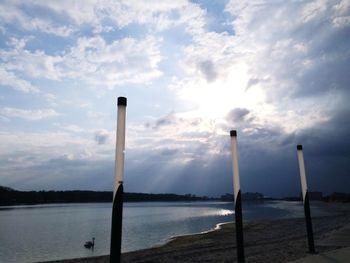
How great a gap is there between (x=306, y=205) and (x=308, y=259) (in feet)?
7.65

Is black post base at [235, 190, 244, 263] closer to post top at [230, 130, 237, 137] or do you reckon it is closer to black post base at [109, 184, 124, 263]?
post top at [230, 130, 237, 137]

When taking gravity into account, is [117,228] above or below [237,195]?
below

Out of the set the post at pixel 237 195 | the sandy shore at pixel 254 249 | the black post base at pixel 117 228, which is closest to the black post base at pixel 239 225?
the post at pixel 237 195

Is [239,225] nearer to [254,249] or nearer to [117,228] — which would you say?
[117,228]

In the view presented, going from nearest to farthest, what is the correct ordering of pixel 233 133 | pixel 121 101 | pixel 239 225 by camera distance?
pixel 121 101, pixel 239 225, pixel 233 133

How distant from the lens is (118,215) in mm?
4957

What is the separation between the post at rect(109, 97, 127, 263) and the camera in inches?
Result: 192

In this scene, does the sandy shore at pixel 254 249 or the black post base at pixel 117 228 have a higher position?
the black post base at pixel 117 228

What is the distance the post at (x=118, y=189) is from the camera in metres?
4.88

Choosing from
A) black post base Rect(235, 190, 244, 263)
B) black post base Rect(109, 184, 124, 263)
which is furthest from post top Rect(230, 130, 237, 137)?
black post base Rect(109, 184, 124, 263)

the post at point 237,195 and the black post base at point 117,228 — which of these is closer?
the black post base at point 117,228

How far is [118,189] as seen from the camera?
5000 millimetres

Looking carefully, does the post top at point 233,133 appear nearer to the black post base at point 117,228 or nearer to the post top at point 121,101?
the post top at point 121,101

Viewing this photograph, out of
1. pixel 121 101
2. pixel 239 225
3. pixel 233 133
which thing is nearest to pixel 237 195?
pixel 239 225
